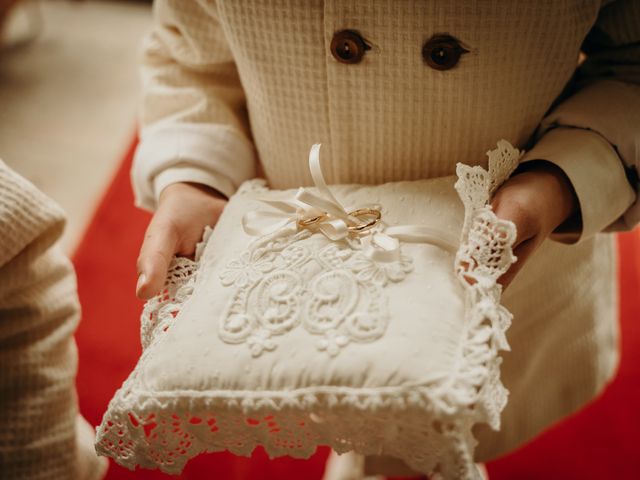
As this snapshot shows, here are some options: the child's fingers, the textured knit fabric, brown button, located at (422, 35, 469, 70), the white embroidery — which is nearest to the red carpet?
the textured knit fabric

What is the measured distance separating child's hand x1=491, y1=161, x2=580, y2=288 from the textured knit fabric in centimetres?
43

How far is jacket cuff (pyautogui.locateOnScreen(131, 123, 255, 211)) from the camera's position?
0.59m

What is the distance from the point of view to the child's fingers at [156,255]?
0.49 meters

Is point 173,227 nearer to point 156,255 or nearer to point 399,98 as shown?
point 156,255

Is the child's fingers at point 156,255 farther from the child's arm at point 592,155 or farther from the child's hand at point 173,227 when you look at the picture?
the child's arm at point 592,155

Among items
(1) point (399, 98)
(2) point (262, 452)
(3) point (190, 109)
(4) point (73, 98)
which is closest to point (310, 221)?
(1) point (399, 98)

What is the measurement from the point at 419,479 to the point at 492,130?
0.67m

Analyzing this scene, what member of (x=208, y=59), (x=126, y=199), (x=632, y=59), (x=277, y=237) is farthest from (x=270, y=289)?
(x=126, y=199)

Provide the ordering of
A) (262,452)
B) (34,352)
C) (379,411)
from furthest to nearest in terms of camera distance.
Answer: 1. (262,452)
2. (34,352)
3. (379,411)

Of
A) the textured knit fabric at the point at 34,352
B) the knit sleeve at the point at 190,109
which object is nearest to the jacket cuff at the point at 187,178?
the knit sleeve at the point at 190,109

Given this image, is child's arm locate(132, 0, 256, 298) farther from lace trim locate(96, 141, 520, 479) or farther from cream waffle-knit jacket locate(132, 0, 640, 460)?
lace trim locate(96, 141, 520, 479)

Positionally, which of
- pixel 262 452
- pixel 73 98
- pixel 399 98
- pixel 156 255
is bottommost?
pixel 262 452

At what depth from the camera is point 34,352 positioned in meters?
0.57

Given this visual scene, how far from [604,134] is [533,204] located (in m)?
0.11
